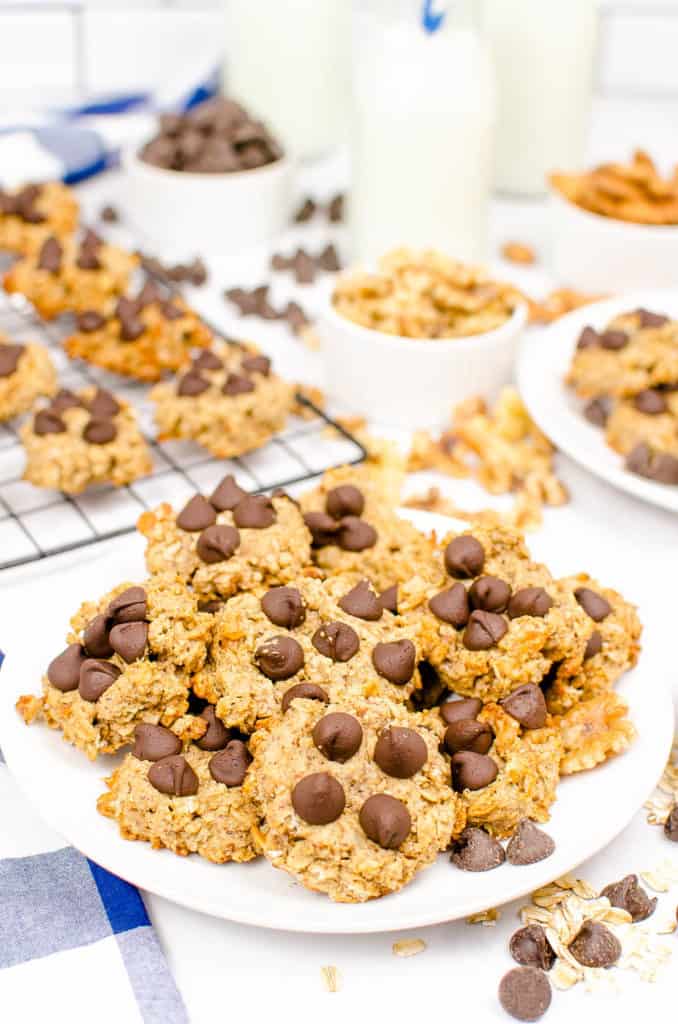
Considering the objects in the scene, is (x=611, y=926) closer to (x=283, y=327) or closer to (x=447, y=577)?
(x=447, y=577)

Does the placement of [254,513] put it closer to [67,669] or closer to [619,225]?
[67,669]

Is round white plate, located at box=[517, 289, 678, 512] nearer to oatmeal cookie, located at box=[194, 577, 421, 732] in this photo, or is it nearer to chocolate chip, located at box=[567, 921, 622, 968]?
oatmeal cookie, located at box=[194, 577, 421, 732]

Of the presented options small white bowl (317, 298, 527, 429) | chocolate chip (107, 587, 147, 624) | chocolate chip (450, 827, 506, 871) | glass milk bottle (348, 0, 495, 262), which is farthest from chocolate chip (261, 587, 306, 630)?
glass milk bottle (348, 0, 495, 262)

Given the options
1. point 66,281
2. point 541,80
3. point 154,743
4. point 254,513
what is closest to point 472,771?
point 154,743

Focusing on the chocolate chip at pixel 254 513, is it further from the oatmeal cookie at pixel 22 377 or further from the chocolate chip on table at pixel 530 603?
the oatmeal cookie at pixel 22 377

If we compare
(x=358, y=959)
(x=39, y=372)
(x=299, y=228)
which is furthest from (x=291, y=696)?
(x=299, y=228)

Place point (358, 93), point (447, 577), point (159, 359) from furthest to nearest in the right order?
1. point (358, 93)
2. point (159, 359)
3. point (447, 577)

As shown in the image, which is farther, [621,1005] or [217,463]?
[217,463]

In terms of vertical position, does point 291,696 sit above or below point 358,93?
below
